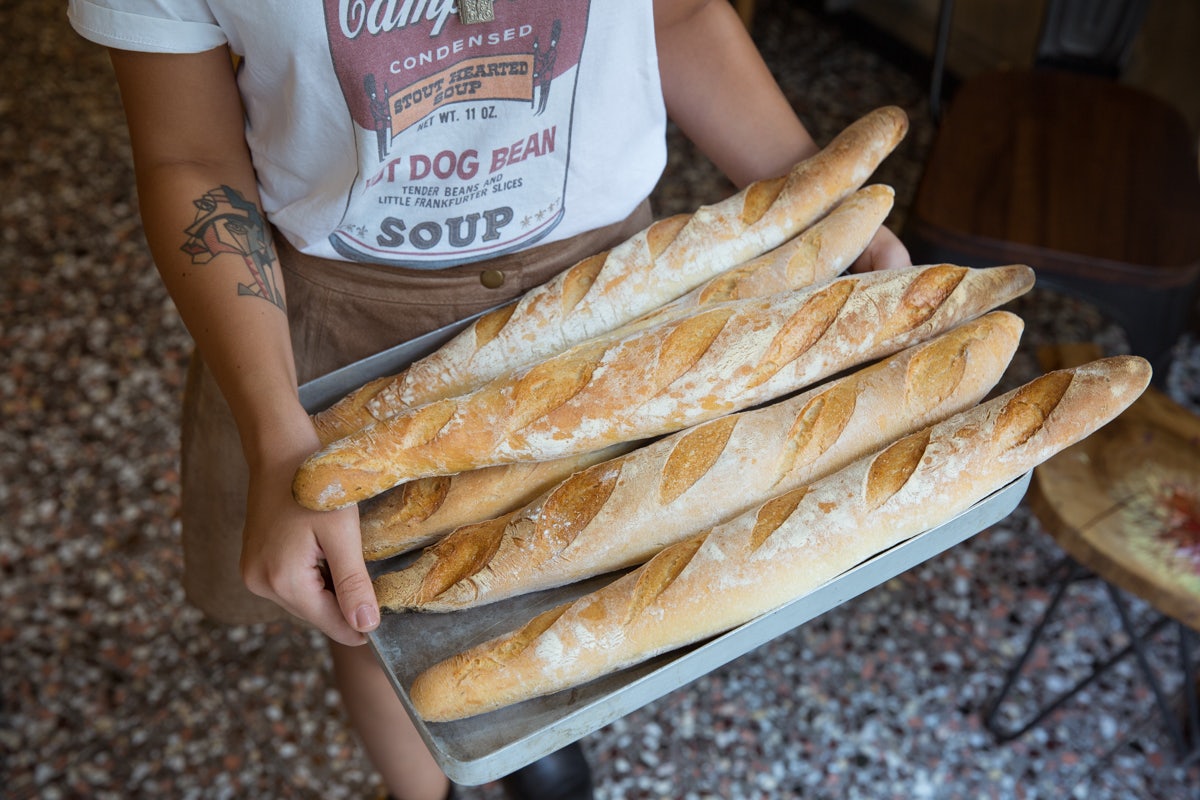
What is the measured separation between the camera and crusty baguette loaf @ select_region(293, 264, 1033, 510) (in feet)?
2.86

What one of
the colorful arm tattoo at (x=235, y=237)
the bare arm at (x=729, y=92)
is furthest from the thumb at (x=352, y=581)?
the bare arm at (x=729, y=92)

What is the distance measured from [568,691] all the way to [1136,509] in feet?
3.49

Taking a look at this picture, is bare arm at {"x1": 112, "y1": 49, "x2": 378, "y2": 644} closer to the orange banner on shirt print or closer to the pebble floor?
the orange banner on shirt print

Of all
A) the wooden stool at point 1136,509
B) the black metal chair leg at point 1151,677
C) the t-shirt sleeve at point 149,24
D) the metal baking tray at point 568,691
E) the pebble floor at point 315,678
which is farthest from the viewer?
the pebble floor at point 315,678

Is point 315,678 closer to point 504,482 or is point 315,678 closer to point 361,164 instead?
point 504,482

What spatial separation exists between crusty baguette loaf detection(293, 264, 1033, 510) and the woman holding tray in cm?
10

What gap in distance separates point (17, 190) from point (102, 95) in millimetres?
512

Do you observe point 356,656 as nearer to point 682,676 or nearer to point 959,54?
point 682,676

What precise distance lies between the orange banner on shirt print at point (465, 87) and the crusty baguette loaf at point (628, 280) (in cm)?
20

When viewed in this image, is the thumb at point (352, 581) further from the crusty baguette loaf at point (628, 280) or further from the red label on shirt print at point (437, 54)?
the red label on shirt print at point (437, 54)

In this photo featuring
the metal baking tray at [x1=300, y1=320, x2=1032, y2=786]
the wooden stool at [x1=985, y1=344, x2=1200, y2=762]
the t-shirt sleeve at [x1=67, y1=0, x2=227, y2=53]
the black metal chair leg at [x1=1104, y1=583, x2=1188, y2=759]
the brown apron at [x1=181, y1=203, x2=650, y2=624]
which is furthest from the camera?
the black metal chair leg at [x1=1104, y1=583, x2=1188, y2=759]

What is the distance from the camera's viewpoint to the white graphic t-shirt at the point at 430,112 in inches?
33.0

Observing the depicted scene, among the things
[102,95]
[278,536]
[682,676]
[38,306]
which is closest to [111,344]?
[38,306]

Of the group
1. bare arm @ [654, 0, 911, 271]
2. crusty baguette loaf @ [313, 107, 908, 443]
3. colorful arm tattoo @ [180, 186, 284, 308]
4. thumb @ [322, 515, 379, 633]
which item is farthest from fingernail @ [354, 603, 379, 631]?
bare arm @ [654, 0, 911, 271]
